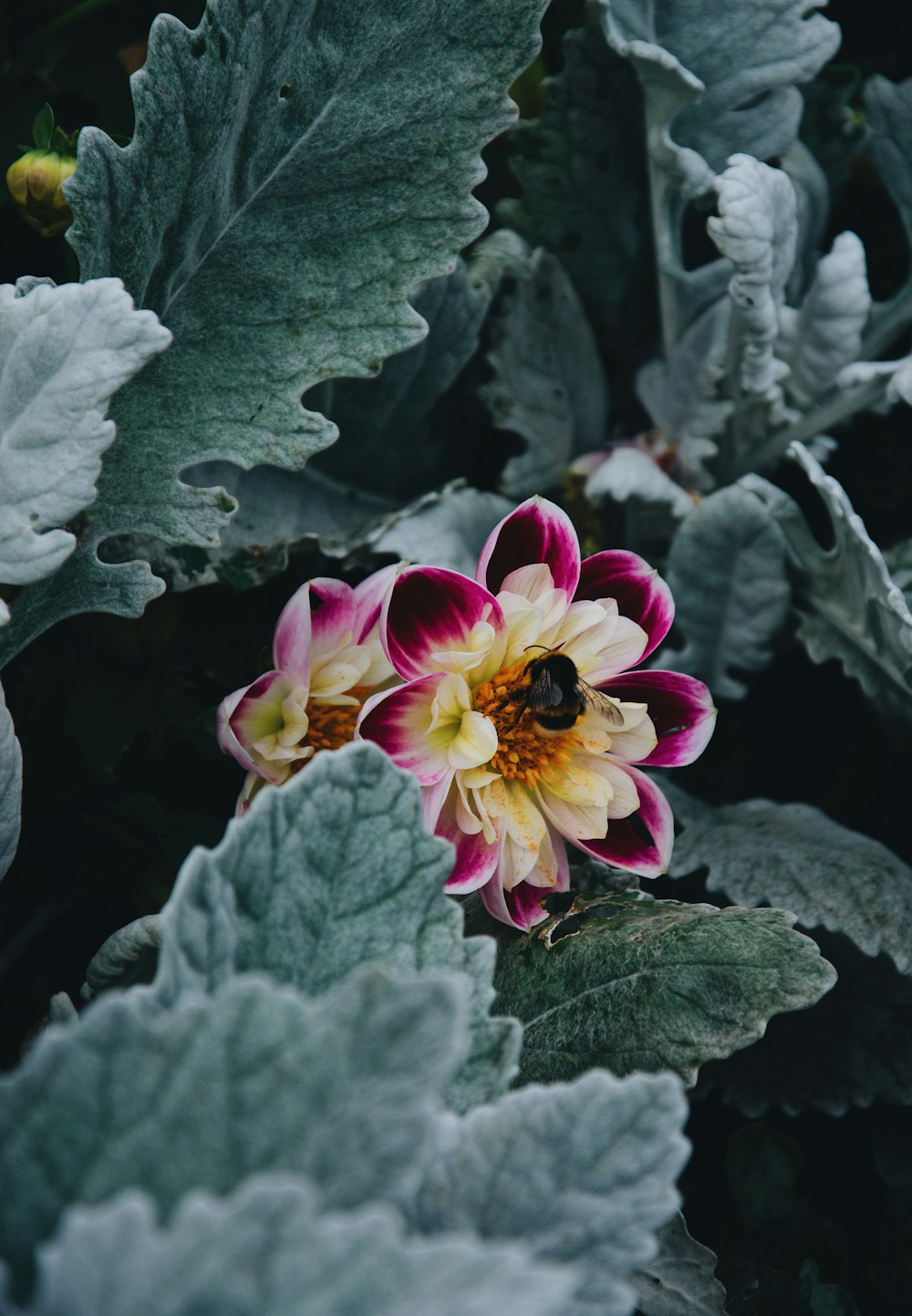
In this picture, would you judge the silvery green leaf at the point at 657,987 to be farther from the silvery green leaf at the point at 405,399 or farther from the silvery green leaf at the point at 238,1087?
the silvery green leaf at the point at 405,399

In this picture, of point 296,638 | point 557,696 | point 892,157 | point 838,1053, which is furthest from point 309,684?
point 892,157

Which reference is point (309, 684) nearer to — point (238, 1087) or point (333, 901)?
point (333, 901)

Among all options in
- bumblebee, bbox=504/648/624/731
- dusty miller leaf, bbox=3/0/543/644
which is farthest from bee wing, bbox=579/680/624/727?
dusty miller leaf, bbox=3/0/543/644

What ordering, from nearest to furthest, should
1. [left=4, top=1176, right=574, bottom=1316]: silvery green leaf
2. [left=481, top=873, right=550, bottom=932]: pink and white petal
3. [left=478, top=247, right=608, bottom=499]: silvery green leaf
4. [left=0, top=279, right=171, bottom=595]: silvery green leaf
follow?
[left=4, top=1176, right=574, bottom=1316]: silvery green leaf, [left=0, top=279, right=171, bottom=595]: silvery green leaf, [left=481, top=873, right=550, bottom=932]: pink and white petal, [left=478, top=247, right=608, bottom=499]: silvery green leaf

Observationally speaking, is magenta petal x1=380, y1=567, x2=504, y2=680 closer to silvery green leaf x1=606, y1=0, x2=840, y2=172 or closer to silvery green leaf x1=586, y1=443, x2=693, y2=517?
silvery green leaf x1=586, y1=443, x2=693, y2=517

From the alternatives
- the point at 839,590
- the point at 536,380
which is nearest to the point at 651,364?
the point at 536,380

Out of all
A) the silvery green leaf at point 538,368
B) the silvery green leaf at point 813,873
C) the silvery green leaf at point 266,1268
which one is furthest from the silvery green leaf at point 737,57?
the silvery green leaf at point 266,1268

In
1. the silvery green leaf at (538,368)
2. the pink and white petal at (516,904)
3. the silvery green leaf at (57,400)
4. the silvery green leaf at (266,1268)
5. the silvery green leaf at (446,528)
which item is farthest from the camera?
the silvery green leaf at (538,368)
